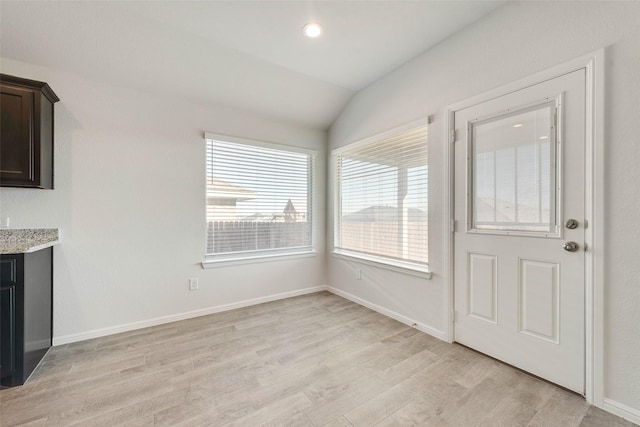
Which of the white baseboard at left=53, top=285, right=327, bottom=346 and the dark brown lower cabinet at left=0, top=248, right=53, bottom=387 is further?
the white baseboard at left=53, top=285, right=327, bottom=346

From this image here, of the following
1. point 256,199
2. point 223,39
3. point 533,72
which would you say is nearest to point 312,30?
point 223,39

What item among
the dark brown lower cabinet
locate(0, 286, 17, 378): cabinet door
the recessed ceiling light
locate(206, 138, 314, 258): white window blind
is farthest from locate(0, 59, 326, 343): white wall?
the recessed ceiling light

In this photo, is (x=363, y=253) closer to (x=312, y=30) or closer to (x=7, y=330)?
(x=312, y=30)

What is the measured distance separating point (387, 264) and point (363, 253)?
A: 20.5 inches

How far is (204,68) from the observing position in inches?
106

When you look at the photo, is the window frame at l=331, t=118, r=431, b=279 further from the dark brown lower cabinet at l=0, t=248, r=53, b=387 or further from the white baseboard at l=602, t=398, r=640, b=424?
the dark brown lower cabinet at l=0, t=248, r=53, b=387

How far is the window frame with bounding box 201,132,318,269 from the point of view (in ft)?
10.3

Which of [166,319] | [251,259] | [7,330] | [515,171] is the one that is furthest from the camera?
[251,259]

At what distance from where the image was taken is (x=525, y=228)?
1.97 metres

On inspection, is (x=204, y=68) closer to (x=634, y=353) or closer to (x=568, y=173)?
(x=568, y=173)

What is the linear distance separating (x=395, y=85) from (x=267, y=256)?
2601 millimetres

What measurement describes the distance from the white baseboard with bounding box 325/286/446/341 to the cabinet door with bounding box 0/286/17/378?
10.1ft

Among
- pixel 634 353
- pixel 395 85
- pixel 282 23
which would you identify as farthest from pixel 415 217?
pixel 282 23

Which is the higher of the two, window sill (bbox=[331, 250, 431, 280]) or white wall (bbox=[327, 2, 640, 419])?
white wall (bbox=[327, 2, 640, 419])
